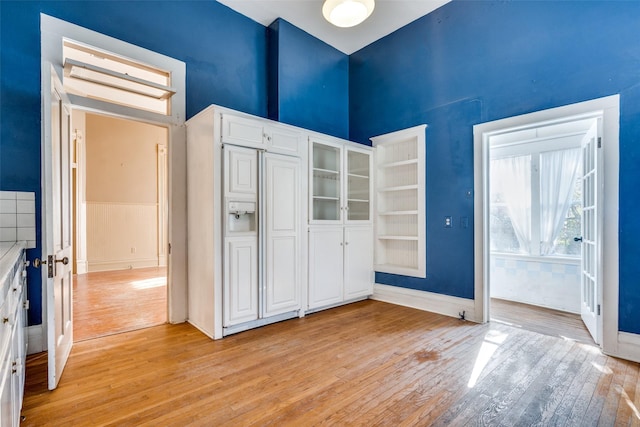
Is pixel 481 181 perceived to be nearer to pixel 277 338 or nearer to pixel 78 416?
pixel 277 338

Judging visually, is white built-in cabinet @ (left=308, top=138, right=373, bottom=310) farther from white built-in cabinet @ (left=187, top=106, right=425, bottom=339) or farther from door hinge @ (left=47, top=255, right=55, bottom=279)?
door hinge @ (left=47, top=255, right=55, bottom=279)

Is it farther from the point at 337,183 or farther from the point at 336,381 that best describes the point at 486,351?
the point at 337,183

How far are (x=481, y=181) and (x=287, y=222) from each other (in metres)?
2.20

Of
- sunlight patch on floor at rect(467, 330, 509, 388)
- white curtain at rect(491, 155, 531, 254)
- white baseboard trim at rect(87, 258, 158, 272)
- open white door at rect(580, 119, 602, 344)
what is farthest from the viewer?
white baseboard trim at rect(87, 258, 158, 272)

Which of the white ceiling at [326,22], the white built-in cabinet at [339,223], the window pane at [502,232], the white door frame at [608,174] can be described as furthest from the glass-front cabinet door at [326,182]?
the window pane at [502,232]

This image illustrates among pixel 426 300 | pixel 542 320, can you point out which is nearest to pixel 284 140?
pixel 426 300

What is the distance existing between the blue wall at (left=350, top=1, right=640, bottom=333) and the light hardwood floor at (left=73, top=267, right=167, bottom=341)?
3.02 meters

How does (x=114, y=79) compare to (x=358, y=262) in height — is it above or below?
above

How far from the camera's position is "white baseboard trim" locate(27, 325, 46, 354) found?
8.66 ft

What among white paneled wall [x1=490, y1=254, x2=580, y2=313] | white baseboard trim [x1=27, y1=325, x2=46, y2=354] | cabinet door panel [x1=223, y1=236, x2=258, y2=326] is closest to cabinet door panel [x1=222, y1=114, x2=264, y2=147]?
cabinet door panel [x1=223, y1=236, x2=258, y2=326]

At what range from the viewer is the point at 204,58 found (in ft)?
11.8

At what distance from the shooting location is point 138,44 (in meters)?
3.16

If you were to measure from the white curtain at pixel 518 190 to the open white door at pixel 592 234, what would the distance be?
1177 mm

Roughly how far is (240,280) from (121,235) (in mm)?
4967
